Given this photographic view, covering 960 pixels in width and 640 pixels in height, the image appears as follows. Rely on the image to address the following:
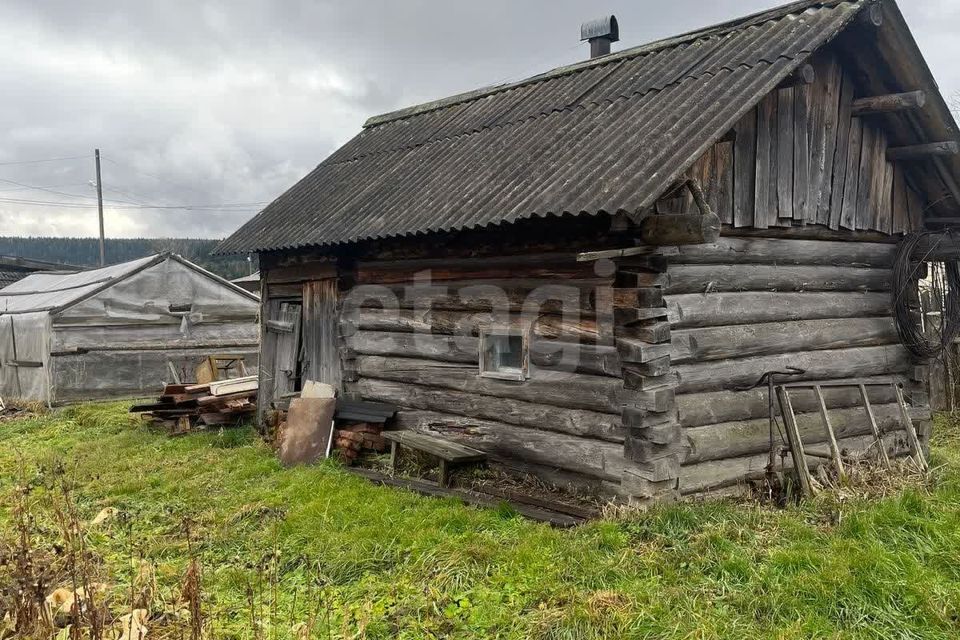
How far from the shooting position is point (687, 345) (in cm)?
657

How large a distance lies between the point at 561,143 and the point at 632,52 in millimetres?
2247

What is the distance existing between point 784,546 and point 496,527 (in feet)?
7.66

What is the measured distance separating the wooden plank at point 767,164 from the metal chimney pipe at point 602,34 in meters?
4.38

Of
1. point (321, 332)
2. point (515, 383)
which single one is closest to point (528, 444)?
point (515, 383)

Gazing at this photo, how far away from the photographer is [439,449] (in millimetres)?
7598

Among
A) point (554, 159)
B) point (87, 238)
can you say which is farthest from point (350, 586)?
point (87, 238)

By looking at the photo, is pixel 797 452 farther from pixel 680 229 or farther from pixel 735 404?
pixel 680 229

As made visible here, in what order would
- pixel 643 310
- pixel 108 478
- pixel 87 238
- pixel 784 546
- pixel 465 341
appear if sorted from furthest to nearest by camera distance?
pixel 87 238 < pixel 108 478 < pixel 465 341 < pixel 643 310 < pixel 784 546

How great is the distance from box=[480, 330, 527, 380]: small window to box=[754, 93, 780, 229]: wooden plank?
108 inches

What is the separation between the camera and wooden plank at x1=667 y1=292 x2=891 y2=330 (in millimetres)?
6641

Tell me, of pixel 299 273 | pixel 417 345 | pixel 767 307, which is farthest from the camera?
pixel 299 273

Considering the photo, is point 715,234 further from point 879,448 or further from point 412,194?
point 412,194

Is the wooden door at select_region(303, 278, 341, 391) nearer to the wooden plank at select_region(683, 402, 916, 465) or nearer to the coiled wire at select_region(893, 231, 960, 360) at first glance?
the wooden plank at select_region(683, 402, 916, 465)

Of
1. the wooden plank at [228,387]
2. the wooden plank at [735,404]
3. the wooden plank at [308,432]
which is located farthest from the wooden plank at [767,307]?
the wooden plank at [228,387]
